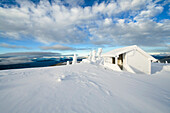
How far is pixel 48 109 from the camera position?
2123 mm

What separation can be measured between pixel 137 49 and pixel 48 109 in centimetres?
1263

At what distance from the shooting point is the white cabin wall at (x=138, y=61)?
1053 cm

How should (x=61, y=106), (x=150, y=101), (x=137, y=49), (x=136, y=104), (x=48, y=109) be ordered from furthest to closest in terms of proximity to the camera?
(x=137, y=49), (x=150, y=101), (x=136, y=104), (x=61, y=106), (x=48, y=109)

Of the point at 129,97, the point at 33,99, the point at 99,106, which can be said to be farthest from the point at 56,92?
the point at 129,97

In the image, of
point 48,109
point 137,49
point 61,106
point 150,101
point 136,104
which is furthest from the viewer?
point 137,49

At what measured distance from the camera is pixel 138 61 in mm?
10688

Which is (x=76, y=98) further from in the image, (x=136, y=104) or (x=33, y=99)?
(x=136, y=104)

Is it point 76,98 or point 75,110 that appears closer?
point 75,110

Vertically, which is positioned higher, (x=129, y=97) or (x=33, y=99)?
(x=33, y=99)

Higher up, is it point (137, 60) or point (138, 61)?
point (137, 60)

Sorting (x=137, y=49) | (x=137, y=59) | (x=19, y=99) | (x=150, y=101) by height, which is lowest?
(x=150, y=101)

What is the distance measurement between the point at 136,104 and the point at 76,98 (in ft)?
7.55

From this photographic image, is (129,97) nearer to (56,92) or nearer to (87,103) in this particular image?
(87,103)

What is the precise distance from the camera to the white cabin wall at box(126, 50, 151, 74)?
1053 centimetres
